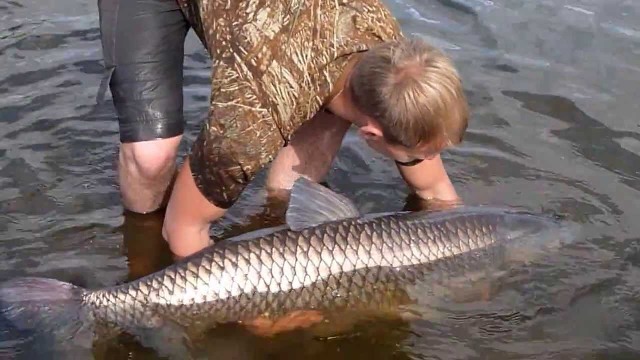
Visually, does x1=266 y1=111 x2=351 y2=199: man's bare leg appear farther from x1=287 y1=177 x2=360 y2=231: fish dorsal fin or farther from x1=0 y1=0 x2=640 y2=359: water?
x1=287 y1=177 x2=360 y2=231: fish dorsal fin

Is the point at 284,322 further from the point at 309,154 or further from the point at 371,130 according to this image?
the point at 309,154

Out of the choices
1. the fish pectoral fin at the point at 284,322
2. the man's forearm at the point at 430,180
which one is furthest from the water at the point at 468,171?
the man's forearm at the point at 430,180

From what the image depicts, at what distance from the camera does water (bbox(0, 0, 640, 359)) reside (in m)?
3.60

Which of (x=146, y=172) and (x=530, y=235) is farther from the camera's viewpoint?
(x=146, y=172)

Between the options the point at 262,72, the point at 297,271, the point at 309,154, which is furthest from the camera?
the point at 309,154

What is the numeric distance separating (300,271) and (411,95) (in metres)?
0.86

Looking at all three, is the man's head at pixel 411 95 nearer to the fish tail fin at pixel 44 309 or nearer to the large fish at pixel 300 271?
the large fish at pixel 300 271

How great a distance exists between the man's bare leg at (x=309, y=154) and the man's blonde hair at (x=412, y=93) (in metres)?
1.00

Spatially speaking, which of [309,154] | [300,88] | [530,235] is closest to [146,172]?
[309,154]

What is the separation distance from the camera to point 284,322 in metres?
Result: 3.57

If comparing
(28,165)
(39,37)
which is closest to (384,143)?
(28,165)

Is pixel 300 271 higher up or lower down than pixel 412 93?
lower down

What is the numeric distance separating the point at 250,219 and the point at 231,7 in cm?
134

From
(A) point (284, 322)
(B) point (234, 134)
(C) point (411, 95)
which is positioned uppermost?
(C) point (411, 95)
